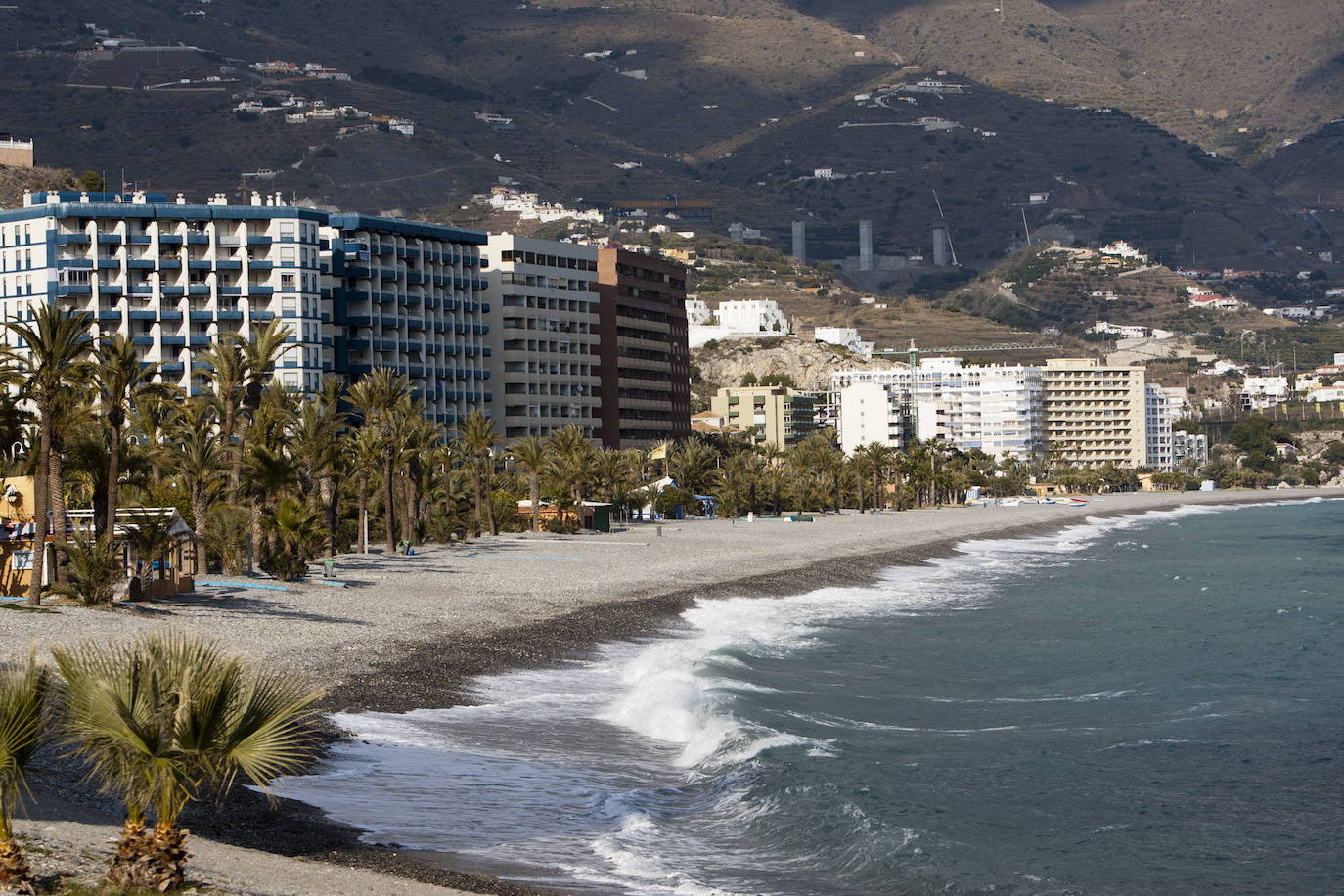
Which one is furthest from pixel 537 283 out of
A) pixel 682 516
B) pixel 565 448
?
pixel 565 448

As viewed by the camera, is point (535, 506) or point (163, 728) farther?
point (535, 506)

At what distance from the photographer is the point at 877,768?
29.5 m

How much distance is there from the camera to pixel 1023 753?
31594mm

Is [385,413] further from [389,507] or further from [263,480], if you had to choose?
[263,480]

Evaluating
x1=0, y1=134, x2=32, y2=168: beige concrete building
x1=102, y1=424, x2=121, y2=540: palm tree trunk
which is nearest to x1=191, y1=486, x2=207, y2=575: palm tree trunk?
x1=102, y1=424, x2=121, y2=540: palm tree trunk

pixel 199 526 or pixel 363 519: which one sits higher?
pixel 199 526

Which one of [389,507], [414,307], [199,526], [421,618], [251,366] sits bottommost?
[421,618]

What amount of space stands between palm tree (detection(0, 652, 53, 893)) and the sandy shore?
2.33 m

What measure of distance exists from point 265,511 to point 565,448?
56.7m

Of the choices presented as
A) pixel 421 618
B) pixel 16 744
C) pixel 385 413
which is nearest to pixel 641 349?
pixel 385 413

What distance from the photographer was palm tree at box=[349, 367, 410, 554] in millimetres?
77438

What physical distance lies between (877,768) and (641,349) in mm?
155348

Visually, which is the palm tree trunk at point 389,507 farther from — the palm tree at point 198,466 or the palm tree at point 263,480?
the palm tree at point 198,466

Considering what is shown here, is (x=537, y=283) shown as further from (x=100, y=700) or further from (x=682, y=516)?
(x=100, y=700)
